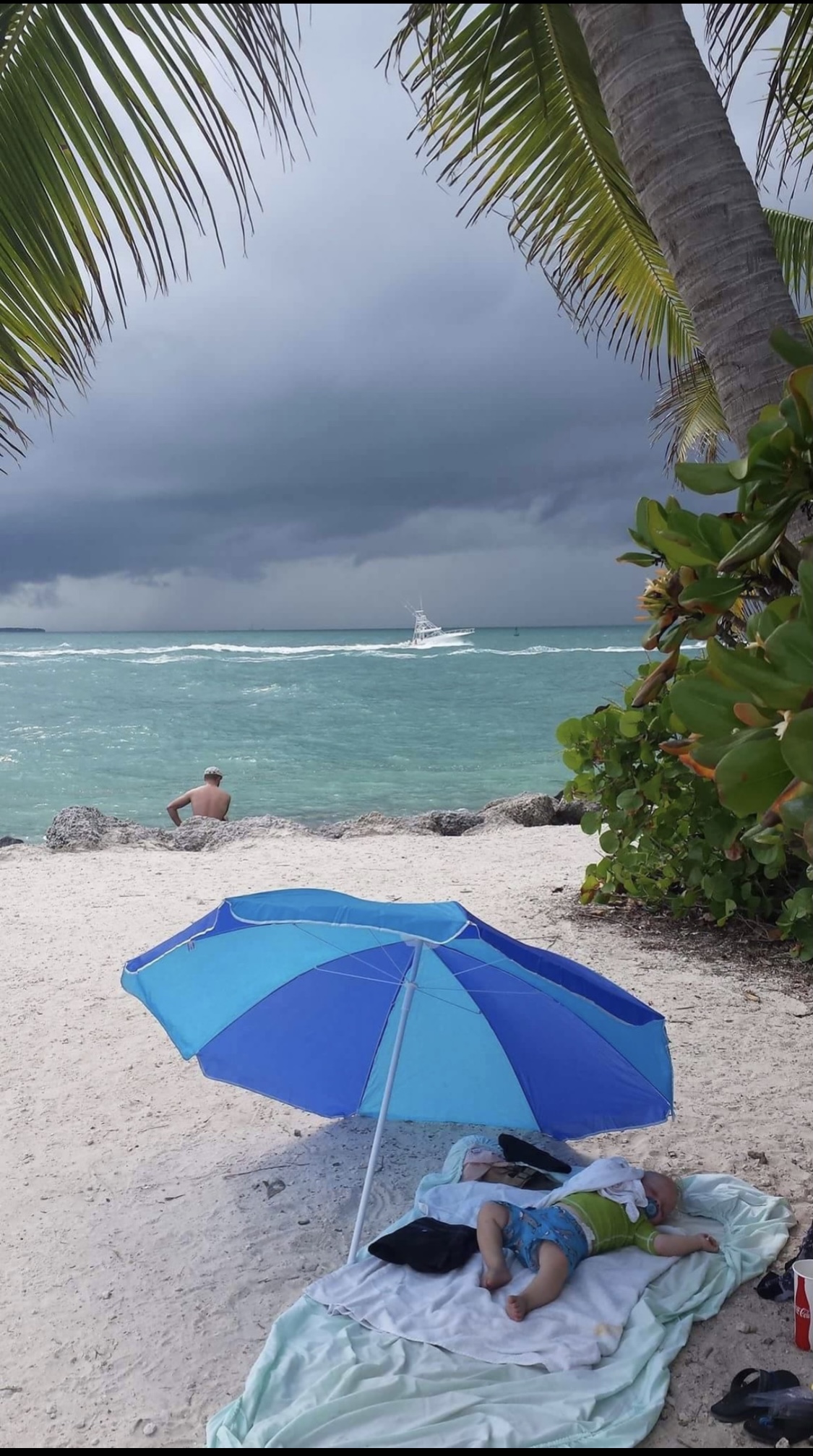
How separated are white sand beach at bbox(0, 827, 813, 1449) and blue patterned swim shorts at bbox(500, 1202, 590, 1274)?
0.38 meters

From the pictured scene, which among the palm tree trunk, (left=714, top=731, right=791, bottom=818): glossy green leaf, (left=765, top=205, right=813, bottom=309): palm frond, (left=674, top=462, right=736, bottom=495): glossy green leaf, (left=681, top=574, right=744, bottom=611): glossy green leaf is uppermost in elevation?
(left=765, top=205, right=813, bottom=309): palm frond

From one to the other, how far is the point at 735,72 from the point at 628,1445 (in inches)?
146

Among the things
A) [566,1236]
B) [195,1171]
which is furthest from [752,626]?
[195,1171]

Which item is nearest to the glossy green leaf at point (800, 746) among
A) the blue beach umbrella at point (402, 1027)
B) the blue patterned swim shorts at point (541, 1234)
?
the blue beach umbrella at point (402, 1027)

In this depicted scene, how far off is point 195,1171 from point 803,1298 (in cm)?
214

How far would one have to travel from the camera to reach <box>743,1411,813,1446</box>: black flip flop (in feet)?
7.80

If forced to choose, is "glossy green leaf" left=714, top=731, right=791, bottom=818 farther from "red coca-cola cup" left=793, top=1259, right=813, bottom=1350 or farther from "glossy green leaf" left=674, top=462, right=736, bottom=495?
"red coca-cola cup" left=793, top=1259, right=813, bottom=1350

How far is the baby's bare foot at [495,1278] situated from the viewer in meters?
2.97

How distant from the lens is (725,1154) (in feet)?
Result: 12.7

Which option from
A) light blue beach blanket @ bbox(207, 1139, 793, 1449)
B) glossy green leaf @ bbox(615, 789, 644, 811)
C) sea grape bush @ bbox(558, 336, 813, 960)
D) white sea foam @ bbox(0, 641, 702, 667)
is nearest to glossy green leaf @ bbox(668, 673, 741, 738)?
sea grape bush @ bbox(558, 336, 813, 960)

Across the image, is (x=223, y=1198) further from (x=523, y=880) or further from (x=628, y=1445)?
(x=523, y=880)

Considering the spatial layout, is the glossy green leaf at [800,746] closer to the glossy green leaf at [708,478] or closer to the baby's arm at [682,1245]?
the glossy green leaf at [708,478]

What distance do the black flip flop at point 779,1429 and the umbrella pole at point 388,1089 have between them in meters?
1.18

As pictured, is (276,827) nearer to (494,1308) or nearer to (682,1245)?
(682,1245)
